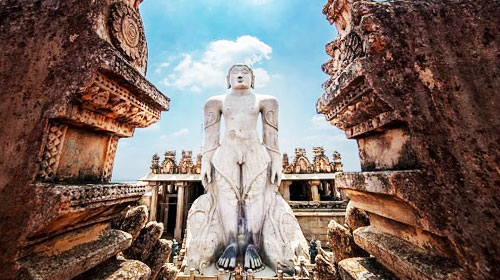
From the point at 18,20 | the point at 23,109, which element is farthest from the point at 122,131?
the point at 18,20

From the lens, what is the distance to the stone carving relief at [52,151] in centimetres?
117

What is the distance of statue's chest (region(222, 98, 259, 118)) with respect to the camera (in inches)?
187

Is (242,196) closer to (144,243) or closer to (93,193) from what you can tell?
(144,243)

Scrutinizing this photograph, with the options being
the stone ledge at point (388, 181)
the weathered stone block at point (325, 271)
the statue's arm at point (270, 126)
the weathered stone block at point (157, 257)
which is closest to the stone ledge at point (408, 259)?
the stone ledge at point (388, 181)

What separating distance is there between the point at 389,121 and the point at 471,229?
1.96ft

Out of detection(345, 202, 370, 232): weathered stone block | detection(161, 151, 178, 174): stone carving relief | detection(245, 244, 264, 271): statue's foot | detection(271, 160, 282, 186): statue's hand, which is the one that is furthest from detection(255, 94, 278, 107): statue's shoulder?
detection(161, 151, 178, 174): stone carving relief

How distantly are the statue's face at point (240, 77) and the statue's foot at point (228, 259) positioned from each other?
133 inches

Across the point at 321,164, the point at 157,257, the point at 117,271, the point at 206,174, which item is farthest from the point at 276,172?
the point at 321,164

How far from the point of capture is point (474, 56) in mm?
1119

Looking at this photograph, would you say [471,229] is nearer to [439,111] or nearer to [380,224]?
[439,111]

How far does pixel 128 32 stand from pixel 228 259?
3.67 meters

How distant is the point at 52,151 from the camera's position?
1225mm

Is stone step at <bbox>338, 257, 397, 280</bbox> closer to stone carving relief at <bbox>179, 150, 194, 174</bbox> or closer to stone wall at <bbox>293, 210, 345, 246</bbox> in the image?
stone wall at <bbox>293, 210, 345, 246</bbox>

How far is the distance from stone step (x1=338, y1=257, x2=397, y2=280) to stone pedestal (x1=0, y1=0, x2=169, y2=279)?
172cm
